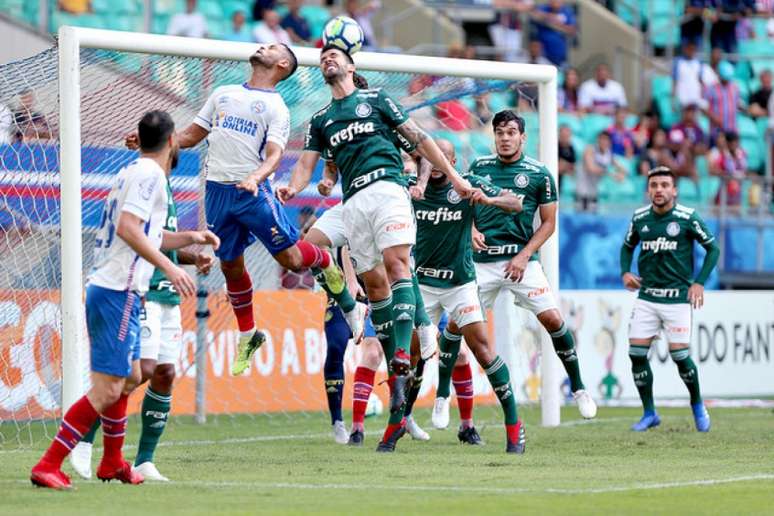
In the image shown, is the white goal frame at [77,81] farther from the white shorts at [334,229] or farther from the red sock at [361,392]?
the red sock at [361,392]

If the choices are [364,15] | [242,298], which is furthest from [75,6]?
[242,298]

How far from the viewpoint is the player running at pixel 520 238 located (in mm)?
12523

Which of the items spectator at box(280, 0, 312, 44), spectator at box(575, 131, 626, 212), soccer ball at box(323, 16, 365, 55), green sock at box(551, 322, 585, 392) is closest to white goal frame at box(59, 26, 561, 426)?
soccer ball at box(323, 16, 365, 55)

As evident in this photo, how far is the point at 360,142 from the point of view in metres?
10.8

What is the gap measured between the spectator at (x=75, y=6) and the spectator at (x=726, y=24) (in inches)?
466

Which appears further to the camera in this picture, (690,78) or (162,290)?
(690,78)

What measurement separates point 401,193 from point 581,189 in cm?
1147

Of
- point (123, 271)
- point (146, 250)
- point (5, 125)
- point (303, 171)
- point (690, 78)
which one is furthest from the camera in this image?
point (690, 78)

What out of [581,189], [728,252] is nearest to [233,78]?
[581,189]

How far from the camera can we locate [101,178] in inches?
507

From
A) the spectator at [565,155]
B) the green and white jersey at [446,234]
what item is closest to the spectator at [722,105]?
the spectator at [565,155]

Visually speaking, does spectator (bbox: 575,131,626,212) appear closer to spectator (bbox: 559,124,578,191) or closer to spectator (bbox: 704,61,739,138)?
spectator (bbox: 559,124,578,191)

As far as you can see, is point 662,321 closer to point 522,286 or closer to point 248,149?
point 522,286

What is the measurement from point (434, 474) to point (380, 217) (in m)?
2.05
